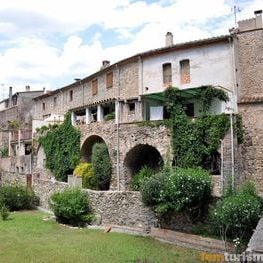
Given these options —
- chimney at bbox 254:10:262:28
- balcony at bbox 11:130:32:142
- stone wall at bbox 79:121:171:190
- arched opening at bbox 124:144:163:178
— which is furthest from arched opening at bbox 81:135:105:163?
chimney at bbox 254:10:262:28

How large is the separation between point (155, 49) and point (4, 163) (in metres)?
26.5

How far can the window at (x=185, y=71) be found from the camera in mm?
26345

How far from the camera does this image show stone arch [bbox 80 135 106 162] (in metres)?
29.4

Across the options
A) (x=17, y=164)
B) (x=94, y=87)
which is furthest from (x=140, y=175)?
(x=17, y=164)

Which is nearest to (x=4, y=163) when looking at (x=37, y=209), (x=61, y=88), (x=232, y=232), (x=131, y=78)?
(x=61, y=88)

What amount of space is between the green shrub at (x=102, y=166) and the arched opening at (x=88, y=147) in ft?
7.66

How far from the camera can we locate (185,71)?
26500 mm

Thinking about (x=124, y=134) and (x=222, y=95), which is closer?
(x=222, y=95)

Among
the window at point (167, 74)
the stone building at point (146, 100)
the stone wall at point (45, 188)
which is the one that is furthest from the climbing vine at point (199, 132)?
the stone wall at point (45, 188)

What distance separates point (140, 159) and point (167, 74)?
21.7 ft

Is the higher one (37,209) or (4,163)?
(4,163)

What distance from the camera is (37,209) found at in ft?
91.4

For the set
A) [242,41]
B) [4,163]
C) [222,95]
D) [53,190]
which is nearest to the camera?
[222,95]

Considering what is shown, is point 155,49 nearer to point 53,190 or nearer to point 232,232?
point 53,190
